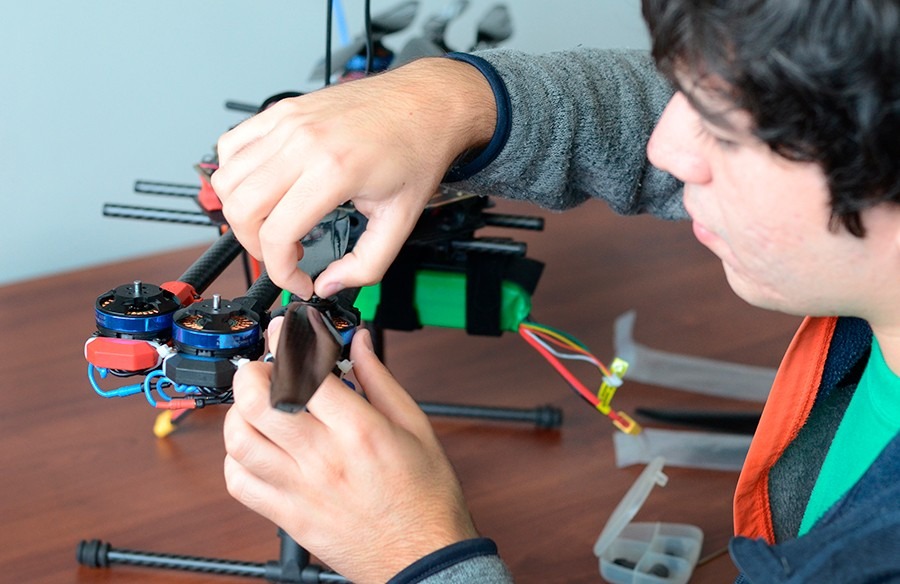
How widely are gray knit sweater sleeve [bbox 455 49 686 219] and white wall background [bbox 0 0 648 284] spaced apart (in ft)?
1.60

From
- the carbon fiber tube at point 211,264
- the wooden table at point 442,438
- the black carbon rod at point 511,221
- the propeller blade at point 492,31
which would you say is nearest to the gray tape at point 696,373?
the wooden table at point 442,438

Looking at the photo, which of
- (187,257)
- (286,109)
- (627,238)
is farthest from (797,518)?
(187,257)

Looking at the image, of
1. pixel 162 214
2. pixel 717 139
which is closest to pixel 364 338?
pixel 717 139

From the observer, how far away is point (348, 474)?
618 millimetres

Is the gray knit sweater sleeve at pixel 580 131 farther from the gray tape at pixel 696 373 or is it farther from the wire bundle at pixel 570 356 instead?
the gray tape at pixel 696 373

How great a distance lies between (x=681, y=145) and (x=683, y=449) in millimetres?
593

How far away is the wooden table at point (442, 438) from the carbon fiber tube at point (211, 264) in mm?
310

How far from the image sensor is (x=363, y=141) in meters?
0.69

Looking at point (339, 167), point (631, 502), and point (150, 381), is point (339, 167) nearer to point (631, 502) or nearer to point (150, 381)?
point (150, 381)

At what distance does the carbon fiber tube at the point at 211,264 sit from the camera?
719 mm

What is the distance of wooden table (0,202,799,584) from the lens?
96 centimetres

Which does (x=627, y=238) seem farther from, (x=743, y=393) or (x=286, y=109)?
(x=286, y=109)

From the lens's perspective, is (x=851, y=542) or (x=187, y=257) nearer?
(x=851, y=542)

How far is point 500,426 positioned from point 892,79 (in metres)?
0.71
